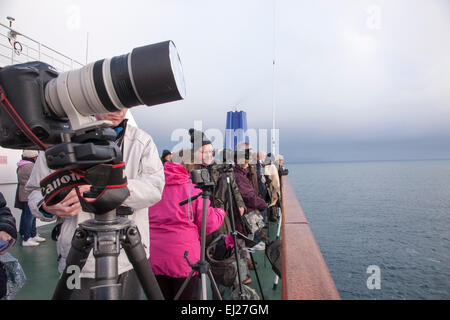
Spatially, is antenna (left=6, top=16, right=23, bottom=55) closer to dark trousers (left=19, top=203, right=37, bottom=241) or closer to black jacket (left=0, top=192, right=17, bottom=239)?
dark trousers (left=19, top=203, right=37, bottom=241)

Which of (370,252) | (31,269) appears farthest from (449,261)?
(31,269)

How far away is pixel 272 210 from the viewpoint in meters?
6.64

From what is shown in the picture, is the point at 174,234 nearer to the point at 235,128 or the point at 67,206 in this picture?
the point at 67,206

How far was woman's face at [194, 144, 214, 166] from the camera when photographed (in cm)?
261

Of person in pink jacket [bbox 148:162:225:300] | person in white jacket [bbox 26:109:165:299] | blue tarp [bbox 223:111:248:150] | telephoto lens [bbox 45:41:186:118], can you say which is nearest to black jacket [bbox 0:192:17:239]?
person in white jacket [bbox 26:109:165:299]

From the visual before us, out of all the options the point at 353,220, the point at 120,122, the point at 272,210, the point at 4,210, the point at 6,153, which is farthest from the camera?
the point at 353,220

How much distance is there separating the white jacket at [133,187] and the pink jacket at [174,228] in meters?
0.49

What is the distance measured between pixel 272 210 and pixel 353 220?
10.1 feet

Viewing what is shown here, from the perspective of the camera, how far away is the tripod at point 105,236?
0.74 meters

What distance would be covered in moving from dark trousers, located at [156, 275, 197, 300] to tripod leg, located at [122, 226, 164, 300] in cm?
100

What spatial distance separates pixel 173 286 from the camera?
195 cm

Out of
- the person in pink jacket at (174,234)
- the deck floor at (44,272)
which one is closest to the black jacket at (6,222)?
the person in pink jacket at (174,234)

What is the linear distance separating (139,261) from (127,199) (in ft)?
1.18
